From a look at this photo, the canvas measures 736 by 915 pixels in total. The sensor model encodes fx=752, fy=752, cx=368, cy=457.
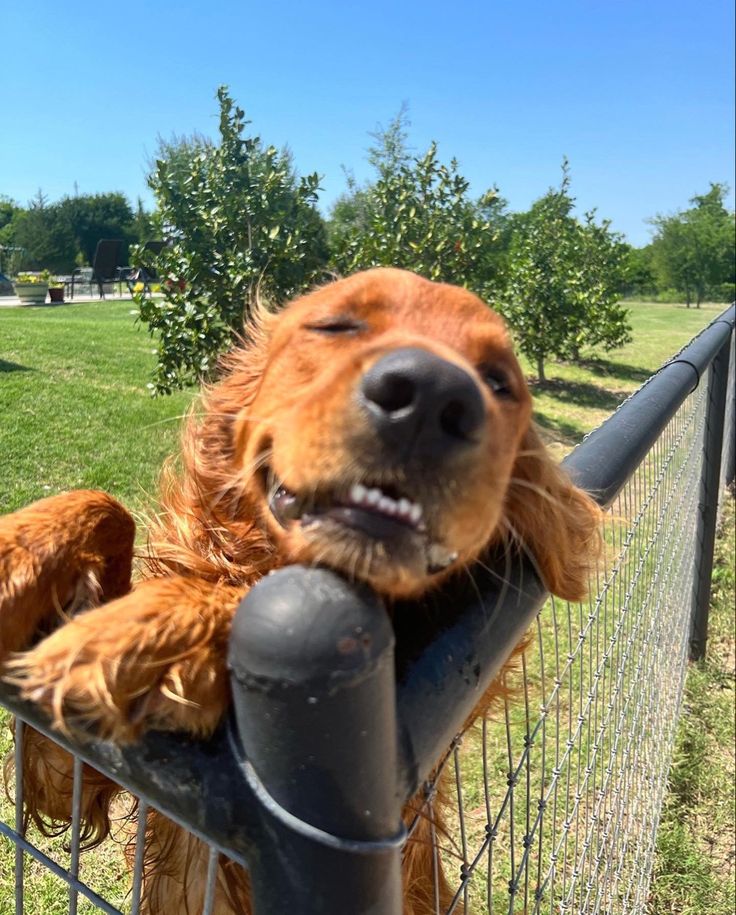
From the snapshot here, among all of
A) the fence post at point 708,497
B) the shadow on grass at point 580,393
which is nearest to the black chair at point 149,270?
the fence post at point 708,497

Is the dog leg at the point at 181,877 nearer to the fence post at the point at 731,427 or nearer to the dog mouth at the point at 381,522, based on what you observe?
the dog mouth at the point at 381,522

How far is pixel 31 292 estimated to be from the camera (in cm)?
1466

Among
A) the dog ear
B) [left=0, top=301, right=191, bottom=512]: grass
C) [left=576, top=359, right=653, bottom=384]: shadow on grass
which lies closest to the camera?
the dog ear

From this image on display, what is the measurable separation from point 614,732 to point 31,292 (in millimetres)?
14767

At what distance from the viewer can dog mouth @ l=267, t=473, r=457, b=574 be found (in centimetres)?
106

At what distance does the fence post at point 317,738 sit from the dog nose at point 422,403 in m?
Answer: 0.39

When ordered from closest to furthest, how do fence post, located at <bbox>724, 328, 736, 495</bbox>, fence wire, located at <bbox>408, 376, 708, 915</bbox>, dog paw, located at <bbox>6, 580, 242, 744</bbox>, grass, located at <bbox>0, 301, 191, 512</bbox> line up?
dog paw, located at <bbox>6, 580, 242, 744</bbox>, fence wire, located at <bbox>408, 376, 708, 915</bbox>, grass, located at <bbox>0, 301, 191, 512</bbox>, fence post, located at <bbox>724, 328, 736, 495</bbox>

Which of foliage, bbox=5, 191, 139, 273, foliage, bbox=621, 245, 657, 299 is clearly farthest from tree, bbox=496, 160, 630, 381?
foliage, bbox=621, 245, 657, 299

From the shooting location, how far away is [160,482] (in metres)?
2.05

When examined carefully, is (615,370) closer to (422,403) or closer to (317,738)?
(422,403)

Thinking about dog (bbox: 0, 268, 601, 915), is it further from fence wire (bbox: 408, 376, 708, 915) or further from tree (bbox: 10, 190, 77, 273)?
tree (bbox: 10, 190, 77, 273)

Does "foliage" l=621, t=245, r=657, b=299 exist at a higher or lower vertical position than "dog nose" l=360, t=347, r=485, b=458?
higher

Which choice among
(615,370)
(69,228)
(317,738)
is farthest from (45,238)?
(317,738)

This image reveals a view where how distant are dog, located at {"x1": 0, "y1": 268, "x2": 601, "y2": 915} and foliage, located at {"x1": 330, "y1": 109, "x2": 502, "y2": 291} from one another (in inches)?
308
